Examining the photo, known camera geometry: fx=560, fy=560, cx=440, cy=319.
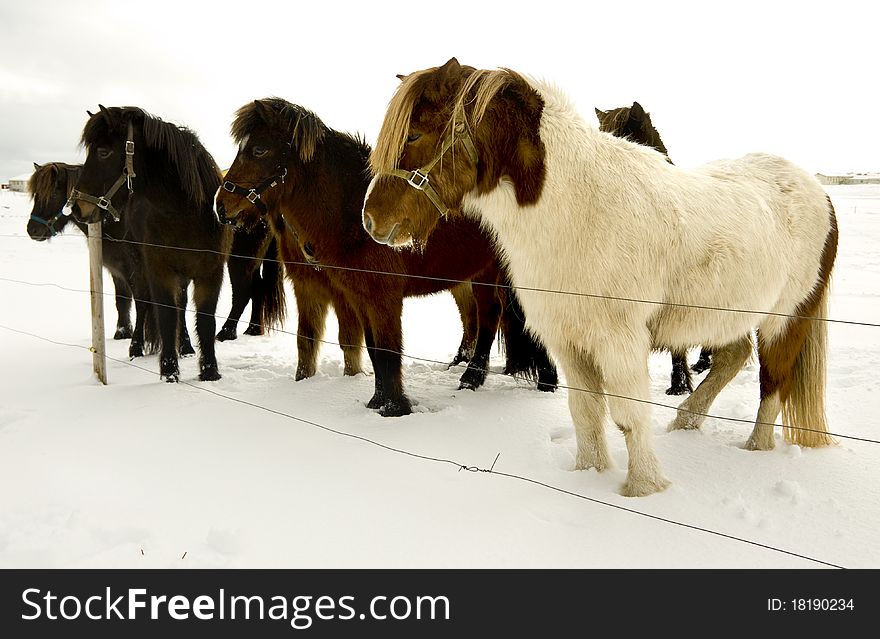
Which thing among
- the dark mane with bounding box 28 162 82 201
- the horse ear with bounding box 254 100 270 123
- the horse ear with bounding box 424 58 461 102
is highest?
the horse ear with bounding box 254 100 270 123

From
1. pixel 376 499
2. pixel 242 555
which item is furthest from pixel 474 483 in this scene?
pixel 242 555

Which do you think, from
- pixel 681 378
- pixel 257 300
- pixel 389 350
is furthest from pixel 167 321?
pixel 681 378

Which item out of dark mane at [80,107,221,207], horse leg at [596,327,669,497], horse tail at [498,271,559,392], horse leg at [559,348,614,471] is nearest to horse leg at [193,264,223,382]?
dark mane at [80,107,221,207]

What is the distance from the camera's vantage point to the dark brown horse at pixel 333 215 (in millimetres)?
4250

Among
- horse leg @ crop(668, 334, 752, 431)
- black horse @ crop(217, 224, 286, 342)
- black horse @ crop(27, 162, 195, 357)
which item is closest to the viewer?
A: horse leg @ crop(668, 334, 752, 431)

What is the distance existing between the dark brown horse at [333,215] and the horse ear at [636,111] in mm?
1623

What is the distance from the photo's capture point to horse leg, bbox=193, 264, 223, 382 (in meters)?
5.13

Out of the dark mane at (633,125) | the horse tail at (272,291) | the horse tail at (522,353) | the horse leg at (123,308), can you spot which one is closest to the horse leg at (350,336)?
the horse tail at (522,353)

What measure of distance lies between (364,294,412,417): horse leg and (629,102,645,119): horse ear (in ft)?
8.15

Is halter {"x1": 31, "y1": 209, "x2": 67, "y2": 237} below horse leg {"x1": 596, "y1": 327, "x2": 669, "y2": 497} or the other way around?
the other way around

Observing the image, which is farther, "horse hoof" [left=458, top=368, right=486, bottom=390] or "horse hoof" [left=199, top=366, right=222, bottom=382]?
"horse hoof" [left=199, top=366, right=222, bottom=382]

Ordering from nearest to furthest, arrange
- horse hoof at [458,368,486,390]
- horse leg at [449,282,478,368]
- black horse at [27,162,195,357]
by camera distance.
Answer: horse hoof at [458,368,486,390], horse leg at [449,282,478,368], black horse at [27,162,195,357]

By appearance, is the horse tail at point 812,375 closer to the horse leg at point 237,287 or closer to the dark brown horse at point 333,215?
the dark brown horse at point 333,215

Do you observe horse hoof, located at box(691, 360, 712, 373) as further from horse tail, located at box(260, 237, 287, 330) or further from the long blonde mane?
horse tail, located at box(260, 237, 287, 330)
